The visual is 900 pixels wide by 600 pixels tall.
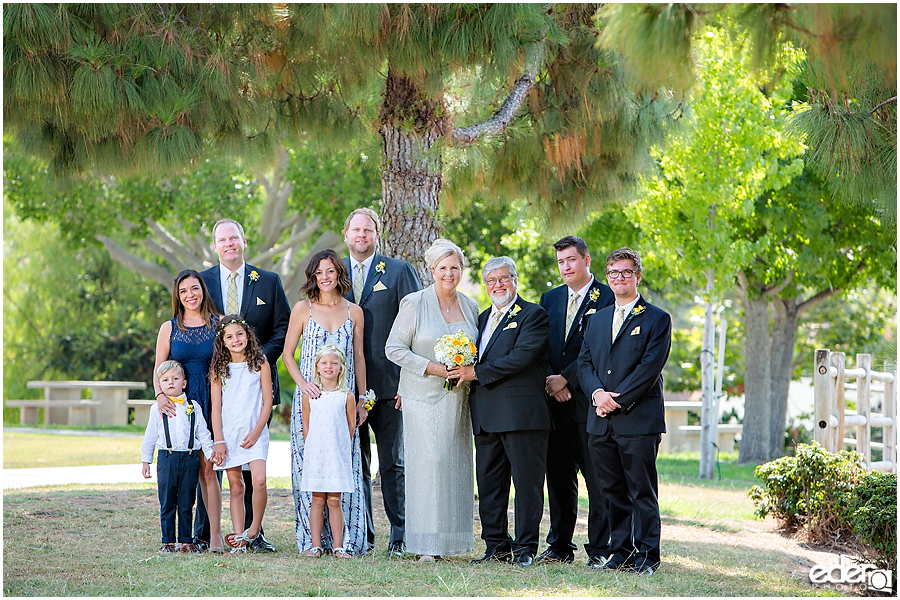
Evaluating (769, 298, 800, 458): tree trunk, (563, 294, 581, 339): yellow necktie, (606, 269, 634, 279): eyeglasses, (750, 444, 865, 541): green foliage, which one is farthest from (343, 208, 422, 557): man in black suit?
(769, 298, 800, 458): tree trunk

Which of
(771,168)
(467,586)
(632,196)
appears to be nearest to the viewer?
(467,586)

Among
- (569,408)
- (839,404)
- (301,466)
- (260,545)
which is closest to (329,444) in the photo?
(301,466)

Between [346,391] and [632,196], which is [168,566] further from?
[632,196]

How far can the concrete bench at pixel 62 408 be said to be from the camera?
1817 cm

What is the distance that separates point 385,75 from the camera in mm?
6762

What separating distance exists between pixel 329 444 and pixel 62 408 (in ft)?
53.0

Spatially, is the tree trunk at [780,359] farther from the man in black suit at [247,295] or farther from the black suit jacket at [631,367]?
the man in black suit at [247,295]

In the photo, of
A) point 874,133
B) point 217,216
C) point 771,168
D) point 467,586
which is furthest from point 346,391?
point 217,216

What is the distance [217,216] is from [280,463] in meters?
6.65

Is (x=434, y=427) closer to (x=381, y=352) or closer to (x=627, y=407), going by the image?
(x=381, y=352)

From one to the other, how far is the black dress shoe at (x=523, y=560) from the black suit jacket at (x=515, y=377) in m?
0.70

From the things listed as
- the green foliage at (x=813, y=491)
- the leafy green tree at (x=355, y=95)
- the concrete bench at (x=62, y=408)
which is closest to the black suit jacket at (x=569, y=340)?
the leafy green tree at (x=355, y=95)

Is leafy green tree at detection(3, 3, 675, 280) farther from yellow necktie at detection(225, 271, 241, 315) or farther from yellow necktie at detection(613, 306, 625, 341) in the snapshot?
yellow necktie at detection(613, 306, 625, 341)

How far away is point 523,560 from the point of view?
496cm
